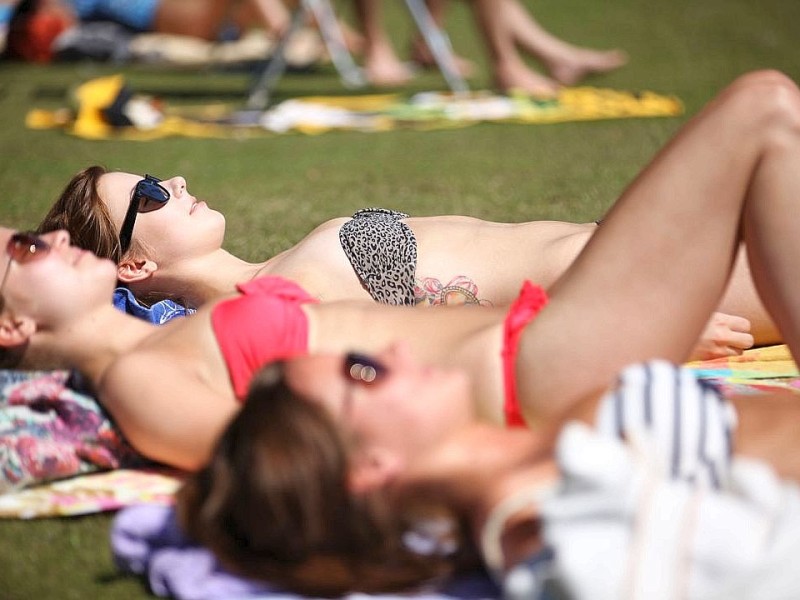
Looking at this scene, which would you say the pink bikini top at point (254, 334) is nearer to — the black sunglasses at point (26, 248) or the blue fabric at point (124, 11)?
the black sunglasses at point (26, 248)

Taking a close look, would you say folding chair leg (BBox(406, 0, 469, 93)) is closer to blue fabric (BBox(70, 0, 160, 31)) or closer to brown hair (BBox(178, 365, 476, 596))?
blue fabric (BBox(70, 0, 160, 31))

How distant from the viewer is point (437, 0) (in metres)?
8.73

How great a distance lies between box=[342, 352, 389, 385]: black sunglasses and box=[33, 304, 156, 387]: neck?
34.1 inches

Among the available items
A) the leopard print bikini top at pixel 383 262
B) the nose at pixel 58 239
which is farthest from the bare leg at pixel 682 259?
the nose at pixel 58 239

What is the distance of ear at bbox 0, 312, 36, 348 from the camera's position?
2904 millimetres

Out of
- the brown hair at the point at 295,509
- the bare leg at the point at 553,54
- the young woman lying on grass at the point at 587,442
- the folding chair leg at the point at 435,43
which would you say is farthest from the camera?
the bare leg at the point at 553,54

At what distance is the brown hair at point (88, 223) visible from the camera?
3441 mm

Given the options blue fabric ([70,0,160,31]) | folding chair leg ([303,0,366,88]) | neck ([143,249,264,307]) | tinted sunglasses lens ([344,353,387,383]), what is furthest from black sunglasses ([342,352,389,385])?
blue fabric ([70,0,160,31])

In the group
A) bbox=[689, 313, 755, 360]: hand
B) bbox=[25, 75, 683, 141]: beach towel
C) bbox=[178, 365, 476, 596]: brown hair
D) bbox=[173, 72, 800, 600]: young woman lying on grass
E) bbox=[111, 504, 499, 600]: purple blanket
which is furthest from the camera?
bbox=[25, 75, 683, 141]: beach towel

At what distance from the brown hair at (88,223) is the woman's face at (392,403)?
56.0 inches

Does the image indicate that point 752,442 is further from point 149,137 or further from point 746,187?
point 149,137

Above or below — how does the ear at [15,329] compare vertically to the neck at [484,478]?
above

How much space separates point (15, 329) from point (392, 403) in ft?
4.24

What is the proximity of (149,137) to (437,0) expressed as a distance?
9.68 feet
